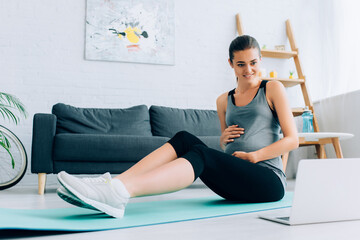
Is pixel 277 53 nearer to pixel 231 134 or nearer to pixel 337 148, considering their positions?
pixel 337 148

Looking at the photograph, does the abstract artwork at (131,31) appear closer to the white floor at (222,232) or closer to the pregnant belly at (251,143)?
the pregnant belly at (251,143)

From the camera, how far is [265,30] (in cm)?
442

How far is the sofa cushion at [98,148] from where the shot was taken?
105 inches

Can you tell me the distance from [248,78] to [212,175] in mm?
481

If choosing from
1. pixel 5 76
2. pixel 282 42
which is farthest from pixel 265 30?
pixel 5 76

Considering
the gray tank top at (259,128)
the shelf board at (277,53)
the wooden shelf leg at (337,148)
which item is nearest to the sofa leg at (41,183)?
the gray tank top at (259,128)

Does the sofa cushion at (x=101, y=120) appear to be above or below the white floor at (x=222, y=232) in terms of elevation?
above

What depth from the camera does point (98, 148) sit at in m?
2.71

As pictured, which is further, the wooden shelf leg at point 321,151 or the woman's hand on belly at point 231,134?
the wooden shelf leg at point 321,151

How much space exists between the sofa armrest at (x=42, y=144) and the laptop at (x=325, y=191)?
1.87m

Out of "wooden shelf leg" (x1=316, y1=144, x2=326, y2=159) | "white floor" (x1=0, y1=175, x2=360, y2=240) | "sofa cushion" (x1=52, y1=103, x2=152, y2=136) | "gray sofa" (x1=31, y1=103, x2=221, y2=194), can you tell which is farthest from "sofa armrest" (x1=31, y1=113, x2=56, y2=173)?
"wooden shelf leg" (x1=316, y1=144, x2=326, y2=159)

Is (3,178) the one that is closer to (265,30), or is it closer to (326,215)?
(326,215)

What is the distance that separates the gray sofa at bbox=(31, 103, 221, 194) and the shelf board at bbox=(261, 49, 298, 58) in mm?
1540

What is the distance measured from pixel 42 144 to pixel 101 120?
2.26 feet
